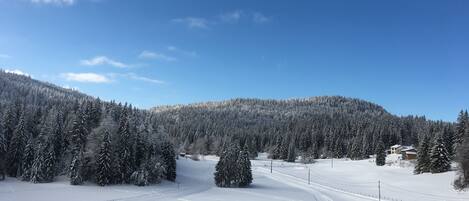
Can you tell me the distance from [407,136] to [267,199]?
140m

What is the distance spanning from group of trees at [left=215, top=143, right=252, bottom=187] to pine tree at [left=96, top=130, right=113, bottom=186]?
905 inches

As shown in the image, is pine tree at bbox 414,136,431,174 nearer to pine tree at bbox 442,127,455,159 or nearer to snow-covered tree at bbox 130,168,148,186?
pine tree at bbox 442,127,455,159

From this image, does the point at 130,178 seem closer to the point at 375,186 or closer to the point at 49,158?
the point at 49,158

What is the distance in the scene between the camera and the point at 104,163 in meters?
85.6

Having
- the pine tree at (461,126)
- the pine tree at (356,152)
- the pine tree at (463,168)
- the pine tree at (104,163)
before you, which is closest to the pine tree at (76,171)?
the pine tree at (104,163)

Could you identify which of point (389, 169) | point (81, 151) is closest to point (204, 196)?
point (81, 151)

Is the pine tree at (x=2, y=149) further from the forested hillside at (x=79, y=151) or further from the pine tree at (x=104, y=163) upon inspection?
the pine tree at (x=104, y=163)

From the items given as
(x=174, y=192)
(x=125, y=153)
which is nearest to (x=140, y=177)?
(x=125, y=153)

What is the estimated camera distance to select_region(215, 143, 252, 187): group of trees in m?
98.1

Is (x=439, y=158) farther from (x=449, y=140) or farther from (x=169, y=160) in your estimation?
(x=169, y=160)

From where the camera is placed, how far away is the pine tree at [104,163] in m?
84.9

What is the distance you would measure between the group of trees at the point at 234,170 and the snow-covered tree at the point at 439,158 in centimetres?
3900

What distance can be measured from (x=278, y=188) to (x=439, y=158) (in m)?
35.6

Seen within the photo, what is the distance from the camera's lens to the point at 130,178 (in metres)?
89.2
